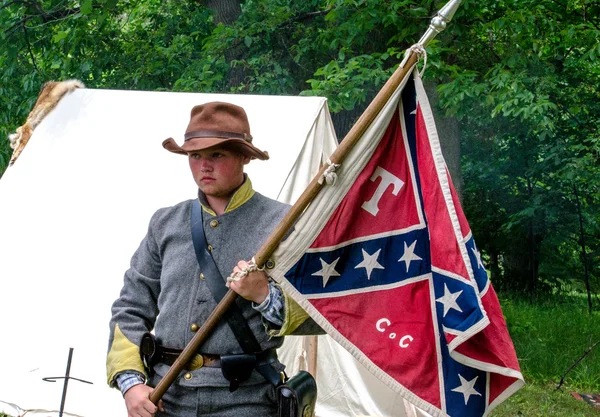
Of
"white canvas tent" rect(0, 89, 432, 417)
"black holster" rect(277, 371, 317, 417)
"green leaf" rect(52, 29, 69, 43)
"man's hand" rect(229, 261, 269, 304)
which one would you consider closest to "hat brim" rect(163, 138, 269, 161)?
"man's hand" rect(229, 261, 269, 304)

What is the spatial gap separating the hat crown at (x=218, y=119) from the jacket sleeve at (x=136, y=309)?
0.32 m

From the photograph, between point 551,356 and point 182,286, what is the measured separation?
17.1ft

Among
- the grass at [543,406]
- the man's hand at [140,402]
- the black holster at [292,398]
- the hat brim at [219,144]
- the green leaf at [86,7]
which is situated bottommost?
the grass at [543,406]

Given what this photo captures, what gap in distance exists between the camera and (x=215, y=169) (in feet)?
8.11

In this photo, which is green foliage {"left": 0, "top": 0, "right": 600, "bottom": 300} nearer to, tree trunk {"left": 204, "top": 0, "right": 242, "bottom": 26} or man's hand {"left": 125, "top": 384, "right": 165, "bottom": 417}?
tree trunk {"left": 204, "top": 0, "right": 242, "bottom": 26}

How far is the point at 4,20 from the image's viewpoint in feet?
25.5

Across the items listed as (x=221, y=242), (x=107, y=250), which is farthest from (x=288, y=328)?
(x=107, y=250)

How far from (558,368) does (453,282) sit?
4888 mm

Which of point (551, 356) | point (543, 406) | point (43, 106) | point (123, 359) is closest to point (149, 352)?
point (123, 359)

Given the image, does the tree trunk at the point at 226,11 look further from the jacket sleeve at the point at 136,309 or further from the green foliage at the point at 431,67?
the jacket sleeve at the point at 136,309

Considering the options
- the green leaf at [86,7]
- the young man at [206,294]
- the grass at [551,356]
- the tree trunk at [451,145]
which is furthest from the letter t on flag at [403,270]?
the tree trunk at [451,145]

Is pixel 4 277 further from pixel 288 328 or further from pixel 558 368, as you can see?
pixel 558 368

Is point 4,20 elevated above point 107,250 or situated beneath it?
elevated above

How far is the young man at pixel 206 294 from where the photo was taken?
7.80ft
